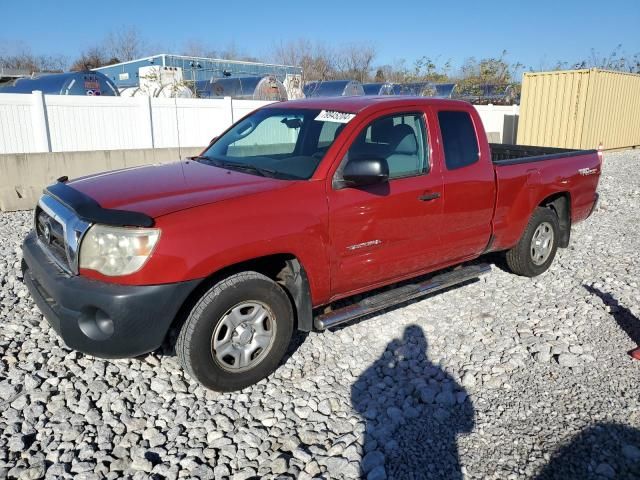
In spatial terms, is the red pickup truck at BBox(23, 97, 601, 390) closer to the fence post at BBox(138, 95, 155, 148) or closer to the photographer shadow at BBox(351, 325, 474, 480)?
the photographer shadow at BBox(351, 325, 474, 480)

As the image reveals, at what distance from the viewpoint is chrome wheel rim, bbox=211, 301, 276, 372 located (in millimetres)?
3283

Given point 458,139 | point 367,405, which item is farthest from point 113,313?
point 458,139

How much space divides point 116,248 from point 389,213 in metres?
1.91

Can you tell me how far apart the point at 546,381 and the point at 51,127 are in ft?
35.5

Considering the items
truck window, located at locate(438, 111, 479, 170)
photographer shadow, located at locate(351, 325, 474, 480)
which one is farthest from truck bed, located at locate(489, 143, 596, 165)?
photographer shadow, located at locate(351, 325, 474, 480)

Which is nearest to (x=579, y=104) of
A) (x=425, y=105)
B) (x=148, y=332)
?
(x=425, y=105)

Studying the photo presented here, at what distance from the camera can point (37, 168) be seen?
911 centimetres

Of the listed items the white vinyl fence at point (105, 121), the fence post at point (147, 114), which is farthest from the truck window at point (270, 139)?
the fence post at point (147, 114)

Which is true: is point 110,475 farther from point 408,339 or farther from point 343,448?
point 408,339

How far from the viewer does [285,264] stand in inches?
144

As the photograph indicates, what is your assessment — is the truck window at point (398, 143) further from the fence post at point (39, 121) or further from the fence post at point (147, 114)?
the fence post at point (147, 114)

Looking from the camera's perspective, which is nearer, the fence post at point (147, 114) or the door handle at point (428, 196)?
the door handle at point (428, 196)

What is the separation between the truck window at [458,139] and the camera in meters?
4.40

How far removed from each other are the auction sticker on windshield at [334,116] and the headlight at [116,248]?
67.2 inches
